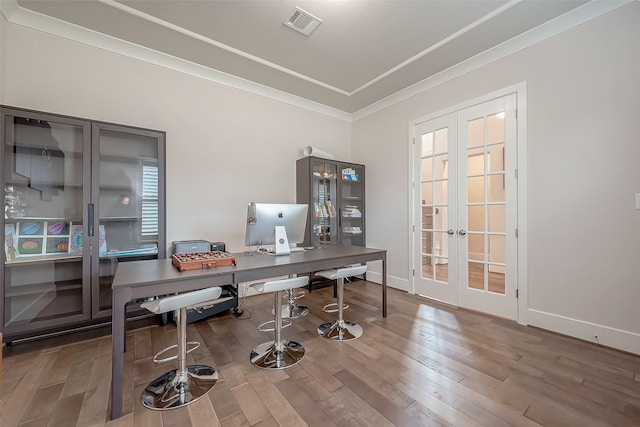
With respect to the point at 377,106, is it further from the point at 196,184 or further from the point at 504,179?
the point at 196,184

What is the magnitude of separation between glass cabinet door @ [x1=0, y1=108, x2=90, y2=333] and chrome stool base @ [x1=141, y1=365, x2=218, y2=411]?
1223 mm

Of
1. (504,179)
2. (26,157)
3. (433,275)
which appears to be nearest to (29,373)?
(26,157)

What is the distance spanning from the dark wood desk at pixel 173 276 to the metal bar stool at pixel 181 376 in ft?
0.25

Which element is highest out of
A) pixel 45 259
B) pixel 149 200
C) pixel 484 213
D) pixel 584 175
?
pixel 584 175

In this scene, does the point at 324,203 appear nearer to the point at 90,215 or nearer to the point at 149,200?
the point at 149,200

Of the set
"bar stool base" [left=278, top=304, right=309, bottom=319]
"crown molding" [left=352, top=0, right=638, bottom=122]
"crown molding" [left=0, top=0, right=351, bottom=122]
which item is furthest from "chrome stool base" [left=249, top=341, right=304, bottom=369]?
"crown molding" [left=352, top=0, right=638, bottom=122]

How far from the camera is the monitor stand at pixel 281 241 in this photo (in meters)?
2.39

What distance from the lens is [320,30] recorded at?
2.58 m

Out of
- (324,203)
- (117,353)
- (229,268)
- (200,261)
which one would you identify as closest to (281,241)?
(229,268)

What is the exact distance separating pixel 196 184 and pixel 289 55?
1.87m

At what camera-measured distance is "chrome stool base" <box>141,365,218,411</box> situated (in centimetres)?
158

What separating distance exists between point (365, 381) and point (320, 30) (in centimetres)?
305

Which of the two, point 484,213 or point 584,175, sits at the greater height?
point 584,175

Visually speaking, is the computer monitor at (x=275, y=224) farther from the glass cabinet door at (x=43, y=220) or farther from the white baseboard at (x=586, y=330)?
the white baseboard at (x=586, y=330)
